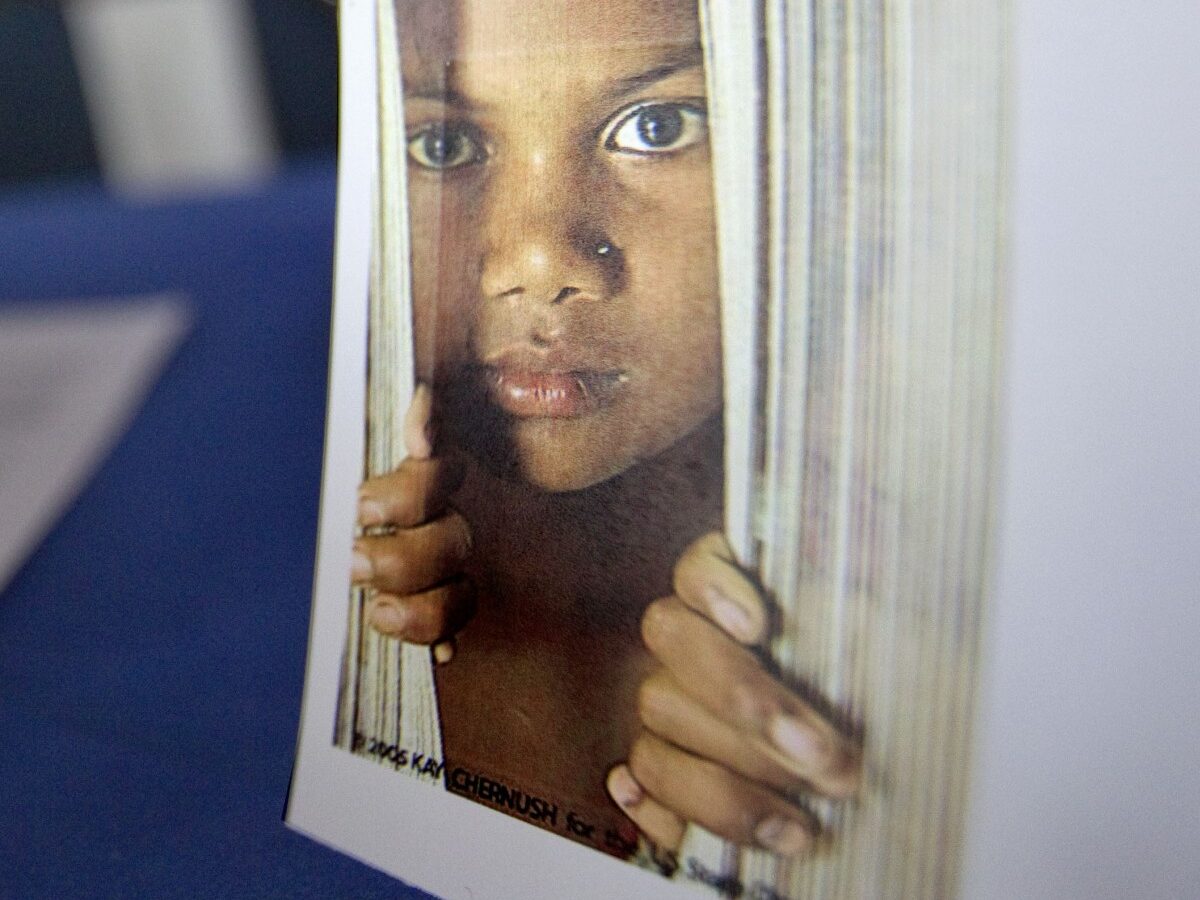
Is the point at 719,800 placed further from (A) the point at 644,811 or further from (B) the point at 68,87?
(B) the point at 68,87

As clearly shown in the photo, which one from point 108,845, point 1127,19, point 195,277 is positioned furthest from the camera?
point 195,277

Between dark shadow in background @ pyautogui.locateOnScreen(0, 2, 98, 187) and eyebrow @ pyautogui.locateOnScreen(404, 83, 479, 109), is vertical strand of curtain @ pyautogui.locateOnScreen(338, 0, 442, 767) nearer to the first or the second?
eyebrow @ pyautogui.locateOnScreen(404, 83, 479, 109)

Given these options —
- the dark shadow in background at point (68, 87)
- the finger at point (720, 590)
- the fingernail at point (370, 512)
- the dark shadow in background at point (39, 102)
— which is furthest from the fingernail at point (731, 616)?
the dark shadow in background at point (39, 102)

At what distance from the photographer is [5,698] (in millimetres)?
391

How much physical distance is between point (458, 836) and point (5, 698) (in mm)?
210

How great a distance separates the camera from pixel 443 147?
0.93 ft

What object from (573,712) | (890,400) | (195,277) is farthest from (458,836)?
(195,277)

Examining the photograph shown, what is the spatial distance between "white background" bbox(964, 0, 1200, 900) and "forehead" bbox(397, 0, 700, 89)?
0.08 metres

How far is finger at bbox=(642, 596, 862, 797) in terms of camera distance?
0.22 metres

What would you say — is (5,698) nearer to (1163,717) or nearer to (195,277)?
(1163,717)

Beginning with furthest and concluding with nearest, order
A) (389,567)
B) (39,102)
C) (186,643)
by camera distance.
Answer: (39,102) < (186,643) < (389,567)

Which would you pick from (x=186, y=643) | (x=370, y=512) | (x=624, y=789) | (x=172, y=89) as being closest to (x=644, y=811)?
(x=624, y=789)

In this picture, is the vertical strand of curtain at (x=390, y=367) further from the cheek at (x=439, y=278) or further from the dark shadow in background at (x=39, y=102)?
the dark shadow in background at (x=39, y=102)

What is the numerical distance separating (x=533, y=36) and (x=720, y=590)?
142mm
